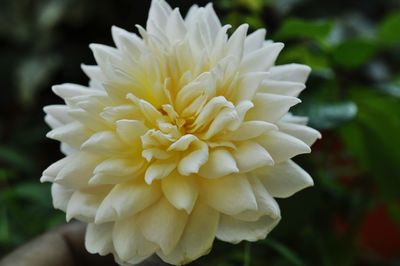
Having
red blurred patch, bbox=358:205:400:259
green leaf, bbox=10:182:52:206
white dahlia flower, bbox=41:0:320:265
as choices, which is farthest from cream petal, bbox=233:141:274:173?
red blurred patch, bbox=358:205:400:259

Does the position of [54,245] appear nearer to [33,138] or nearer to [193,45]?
[193,45]

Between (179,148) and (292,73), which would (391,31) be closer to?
(292,73)

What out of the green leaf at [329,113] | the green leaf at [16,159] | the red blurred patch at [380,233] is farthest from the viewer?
the red blurred patch at [380,233]

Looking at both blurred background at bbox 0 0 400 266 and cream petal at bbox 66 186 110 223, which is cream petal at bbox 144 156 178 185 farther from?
blurred background at bbox 0 0 400 266

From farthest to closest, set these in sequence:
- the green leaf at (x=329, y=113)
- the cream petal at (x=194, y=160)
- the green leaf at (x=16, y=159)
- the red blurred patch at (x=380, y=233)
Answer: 1. the red blurred patch at (x=380, y=233)
2. the green leaf at (x=16, y=159)
3. the green leaf at (x=329, y=113)
4. the cream petal at (x=194, y=160)

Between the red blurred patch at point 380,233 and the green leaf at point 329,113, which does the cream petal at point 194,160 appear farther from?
the red blurred patch at point 380,233

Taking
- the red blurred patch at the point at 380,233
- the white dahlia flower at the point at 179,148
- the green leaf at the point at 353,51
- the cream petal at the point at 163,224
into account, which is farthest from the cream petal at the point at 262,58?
the red blurred patch at the point at 380,233
